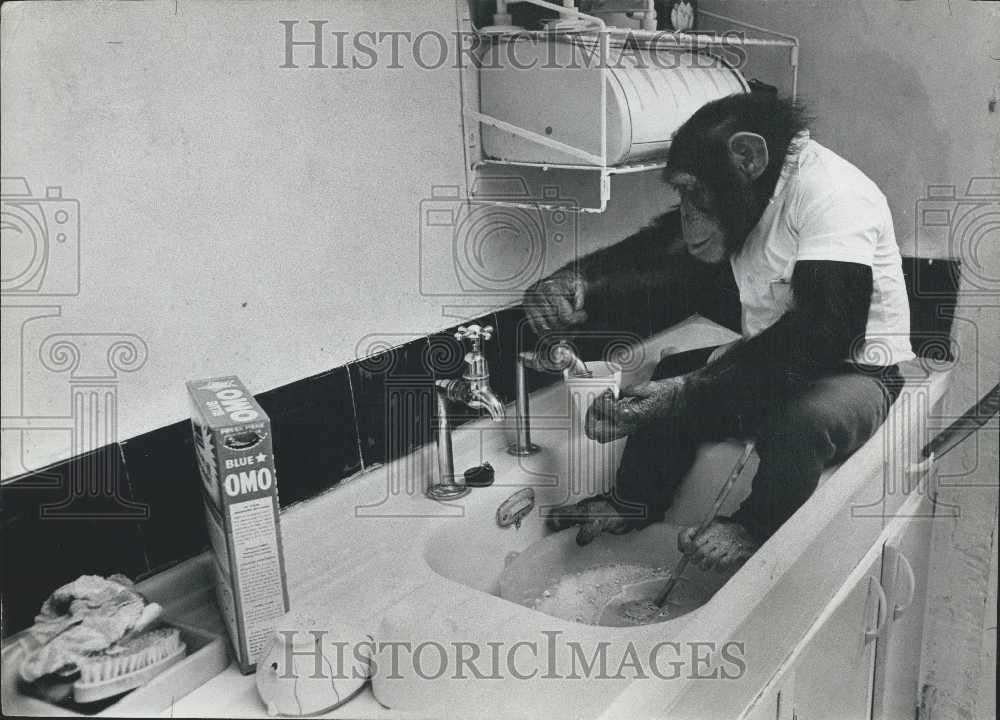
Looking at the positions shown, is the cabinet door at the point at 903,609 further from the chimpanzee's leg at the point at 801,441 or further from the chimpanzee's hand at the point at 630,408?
the chimpanzee's hand at the point at 630,408

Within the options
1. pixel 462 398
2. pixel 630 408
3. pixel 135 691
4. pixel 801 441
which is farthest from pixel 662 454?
pixel 135 691

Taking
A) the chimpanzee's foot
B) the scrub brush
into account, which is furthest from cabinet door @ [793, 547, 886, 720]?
the scrub brush

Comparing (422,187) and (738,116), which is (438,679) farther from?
(738,116)

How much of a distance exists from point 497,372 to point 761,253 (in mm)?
411

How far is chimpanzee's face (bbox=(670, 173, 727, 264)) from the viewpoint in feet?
3.83

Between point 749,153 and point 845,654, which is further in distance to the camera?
point 845,654

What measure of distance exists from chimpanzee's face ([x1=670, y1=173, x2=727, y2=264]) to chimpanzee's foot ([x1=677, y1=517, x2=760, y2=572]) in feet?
1.22

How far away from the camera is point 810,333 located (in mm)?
1146

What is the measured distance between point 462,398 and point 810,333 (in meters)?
0.47

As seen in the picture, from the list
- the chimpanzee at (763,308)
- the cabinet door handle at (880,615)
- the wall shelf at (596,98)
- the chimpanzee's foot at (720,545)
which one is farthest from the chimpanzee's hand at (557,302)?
the cabinet door handle at (880,615)

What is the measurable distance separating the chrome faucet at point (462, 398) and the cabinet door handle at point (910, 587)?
2.20 feet

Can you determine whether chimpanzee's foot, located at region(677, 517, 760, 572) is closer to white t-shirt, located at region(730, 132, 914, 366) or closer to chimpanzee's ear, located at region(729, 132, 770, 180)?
white t-shirt, located at region(730, 132, 914, 366)

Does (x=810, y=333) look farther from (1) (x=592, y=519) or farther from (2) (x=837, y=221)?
(1) (x=592, y=519)

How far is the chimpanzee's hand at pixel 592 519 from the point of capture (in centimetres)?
132
